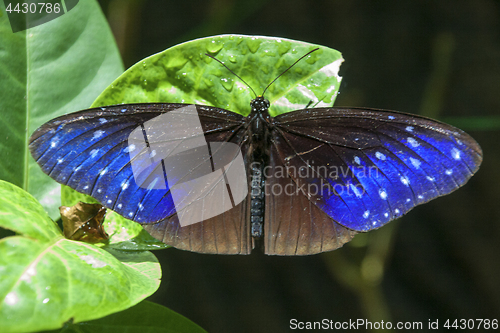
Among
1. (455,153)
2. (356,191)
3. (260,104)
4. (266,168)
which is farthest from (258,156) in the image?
(455,153)

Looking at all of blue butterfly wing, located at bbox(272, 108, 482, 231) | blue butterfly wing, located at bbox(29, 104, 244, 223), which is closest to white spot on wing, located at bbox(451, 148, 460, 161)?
blue butterfly wing, located at bbox(272, 108, 482, 231)

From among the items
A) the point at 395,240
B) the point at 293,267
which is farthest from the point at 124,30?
the point at 395,240

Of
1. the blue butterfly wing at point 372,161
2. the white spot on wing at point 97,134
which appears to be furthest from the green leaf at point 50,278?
the blue butterfly wing at point 372,161

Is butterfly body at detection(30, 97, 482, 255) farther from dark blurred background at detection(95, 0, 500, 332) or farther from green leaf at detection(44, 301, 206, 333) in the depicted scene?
dark blurred background at detection(95, 0, 500, 332)

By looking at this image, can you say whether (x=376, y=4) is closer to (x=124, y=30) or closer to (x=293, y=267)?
(x=124, y=30)

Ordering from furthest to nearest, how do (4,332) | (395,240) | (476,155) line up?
(395,240) < (476,155) < (4,332)

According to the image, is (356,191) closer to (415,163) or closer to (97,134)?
(415,163)
